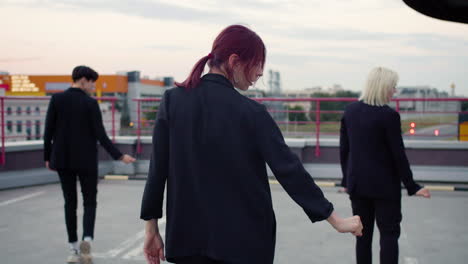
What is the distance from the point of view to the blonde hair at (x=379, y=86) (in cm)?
364

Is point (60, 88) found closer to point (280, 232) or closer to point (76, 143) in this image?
point (280, 232)

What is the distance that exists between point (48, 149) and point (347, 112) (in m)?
2.80

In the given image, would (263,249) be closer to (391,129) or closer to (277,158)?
(277,158)

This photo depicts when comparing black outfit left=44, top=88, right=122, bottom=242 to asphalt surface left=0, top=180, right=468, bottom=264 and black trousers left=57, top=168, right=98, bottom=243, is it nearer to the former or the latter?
black trousers left=57, top=168, right=98, bottom=243

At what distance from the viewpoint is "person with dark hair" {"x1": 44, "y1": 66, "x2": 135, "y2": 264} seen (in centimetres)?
464

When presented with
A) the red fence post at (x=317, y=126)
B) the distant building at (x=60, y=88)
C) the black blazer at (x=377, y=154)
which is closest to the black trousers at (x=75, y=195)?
the black blazer at (x=377, y=154)

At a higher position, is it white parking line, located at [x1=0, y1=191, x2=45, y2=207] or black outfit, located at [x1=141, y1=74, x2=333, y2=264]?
black outfit, located at [x1=141, y1=74, x2=333, y2=264]

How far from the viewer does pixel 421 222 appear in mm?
6680

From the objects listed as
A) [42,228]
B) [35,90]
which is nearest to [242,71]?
Result: [42,228]

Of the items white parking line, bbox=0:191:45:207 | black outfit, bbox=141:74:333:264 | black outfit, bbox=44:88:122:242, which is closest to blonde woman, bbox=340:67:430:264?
black outfit, bbox=141:74:333:264

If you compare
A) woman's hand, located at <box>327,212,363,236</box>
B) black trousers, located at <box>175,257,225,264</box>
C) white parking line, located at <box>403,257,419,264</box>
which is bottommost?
white parking line, located at <box>403,257,419,264</box>

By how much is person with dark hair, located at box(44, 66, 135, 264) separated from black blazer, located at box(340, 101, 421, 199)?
2099mm

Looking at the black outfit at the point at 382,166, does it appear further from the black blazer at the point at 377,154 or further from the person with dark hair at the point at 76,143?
the person with dark hair at the point at 76,143

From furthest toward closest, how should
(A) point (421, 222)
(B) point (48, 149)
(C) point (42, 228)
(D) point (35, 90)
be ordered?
(D) point (35, 90), (A) point (421, 222), (C) point (42, 228), (B) point (48, 149)
